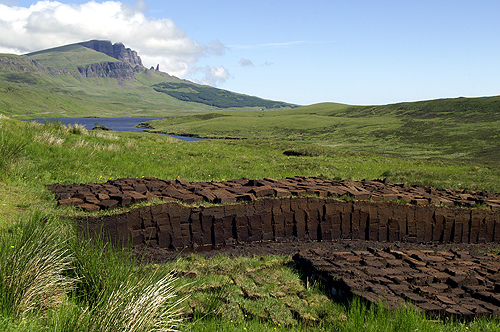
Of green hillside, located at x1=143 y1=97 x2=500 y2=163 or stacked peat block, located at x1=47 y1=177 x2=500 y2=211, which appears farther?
green hillside, located at x1=143 y1=97 x2=500 y2=163

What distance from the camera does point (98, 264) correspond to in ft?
15.4

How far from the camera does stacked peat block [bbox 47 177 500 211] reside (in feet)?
31.7

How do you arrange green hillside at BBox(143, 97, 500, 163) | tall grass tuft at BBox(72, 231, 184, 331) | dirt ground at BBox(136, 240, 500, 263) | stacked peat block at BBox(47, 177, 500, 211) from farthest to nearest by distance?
A: green hillside at BBox(143, 97, 500, 163) < stacked peat block at BBox(47, 177, 500, 211) < dirt ground at BBox(136, 240, 500, 263) < tall grass tuft at BBox(72, 231, 184, 331)

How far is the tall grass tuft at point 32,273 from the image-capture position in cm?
403

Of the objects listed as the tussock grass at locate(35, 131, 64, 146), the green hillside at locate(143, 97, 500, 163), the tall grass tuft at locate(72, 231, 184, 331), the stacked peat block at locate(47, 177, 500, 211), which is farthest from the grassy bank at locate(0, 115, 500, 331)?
the green hillside at locate(143, 97, 500, 163)

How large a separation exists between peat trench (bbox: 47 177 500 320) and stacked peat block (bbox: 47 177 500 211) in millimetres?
32

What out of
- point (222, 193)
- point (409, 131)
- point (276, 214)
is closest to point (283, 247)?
point (276, 214)

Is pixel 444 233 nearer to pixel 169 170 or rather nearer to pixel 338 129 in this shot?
pixel 169 170

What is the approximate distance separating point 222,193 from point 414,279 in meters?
5.93

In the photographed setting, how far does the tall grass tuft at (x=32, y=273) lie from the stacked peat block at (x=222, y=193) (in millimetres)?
4321

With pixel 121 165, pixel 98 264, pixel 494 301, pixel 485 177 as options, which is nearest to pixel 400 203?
pixel 494 301

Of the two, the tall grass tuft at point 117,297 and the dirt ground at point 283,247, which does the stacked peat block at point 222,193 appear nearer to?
the dirt ground at point 283,247

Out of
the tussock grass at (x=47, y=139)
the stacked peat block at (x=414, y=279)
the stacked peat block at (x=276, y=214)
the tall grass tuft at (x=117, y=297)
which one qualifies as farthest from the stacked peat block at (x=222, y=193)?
the tussock grass at (x=47, y=139)

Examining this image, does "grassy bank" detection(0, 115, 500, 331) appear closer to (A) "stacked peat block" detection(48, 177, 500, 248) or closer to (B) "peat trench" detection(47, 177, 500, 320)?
(B) "peat trench" detection(47, 177, 500, 320)
